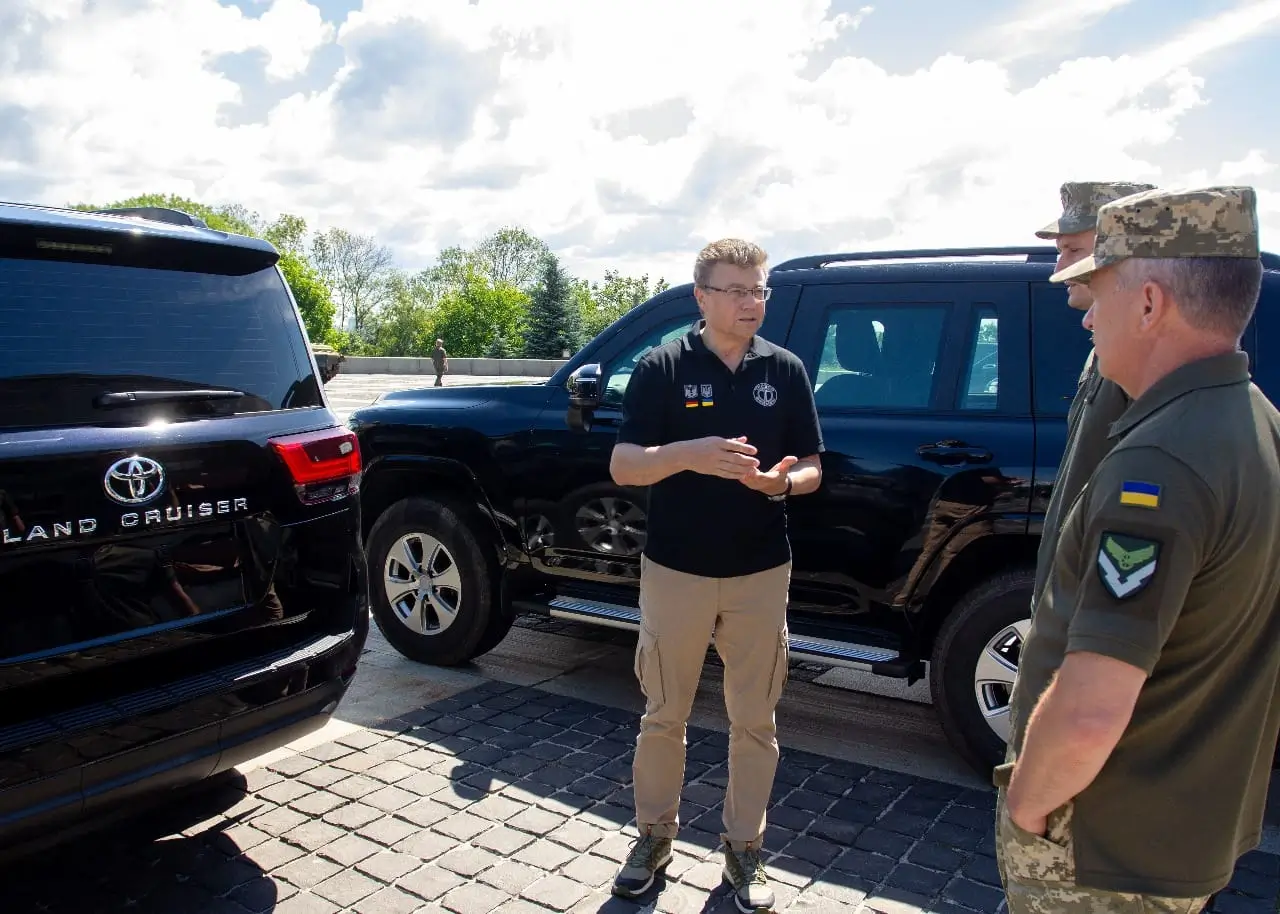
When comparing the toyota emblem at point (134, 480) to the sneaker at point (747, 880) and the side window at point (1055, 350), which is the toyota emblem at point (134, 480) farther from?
the side window at point (1055, 350)

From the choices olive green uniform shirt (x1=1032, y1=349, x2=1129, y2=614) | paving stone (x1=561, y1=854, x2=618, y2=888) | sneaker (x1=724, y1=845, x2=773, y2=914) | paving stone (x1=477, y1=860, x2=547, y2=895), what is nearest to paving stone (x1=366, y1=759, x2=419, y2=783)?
paving stone (x1=477, y1=860, x2=547, y2=895)

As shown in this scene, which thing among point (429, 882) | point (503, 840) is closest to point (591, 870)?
point (503, 840)

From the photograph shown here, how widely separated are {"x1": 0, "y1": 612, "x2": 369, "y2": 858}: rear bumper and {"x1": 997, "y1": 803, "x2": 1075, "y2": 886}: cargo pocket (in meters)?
2.08

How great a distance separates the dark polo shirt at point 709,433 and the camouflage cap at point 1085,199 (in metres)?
0.92

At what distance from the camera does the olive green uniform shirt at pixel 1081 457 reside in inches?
72.9

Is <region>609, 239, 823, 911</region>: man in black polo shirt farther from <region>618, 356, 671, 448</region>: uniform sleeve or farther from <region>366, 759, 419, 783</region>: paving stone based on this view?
<region>366, 759, 419, 783</region>: paving stone

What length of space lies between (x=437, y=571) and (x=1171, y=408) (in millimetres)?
4250

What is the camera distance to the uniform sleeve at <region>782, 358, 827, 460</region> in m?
3.21

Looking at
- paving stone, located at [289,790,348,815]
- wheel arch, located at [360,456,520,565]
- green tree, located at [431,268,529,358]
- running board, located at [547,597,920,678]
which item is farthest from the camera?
green tree, located at [431,268,529,358]

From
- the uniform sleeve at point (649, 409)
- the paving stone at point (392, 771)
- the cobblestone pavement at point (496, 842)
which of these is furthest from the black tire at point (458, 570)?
the uniform sleeve at point (649, 409)

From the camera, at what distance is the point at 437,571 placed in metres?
5.28

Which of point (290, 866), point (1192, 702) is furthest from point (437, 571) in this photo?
point (1192, 702)

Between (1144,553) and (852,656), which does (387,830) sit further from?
(1144,553)

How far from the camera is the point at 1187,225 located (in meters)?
1.50
